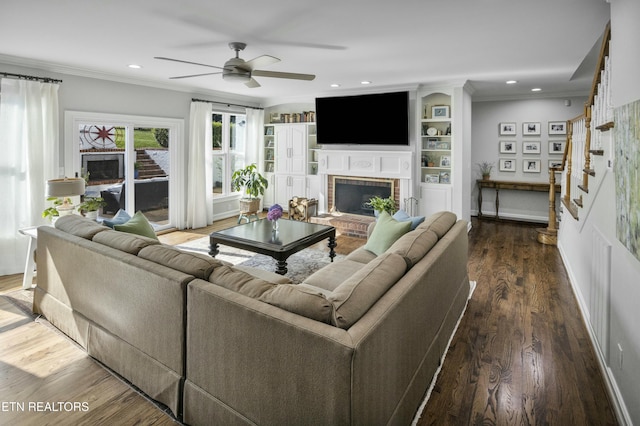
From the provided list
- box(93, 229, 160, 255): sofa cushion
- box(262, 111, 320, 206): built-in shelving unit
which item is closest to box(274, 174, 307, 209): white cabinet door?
box(262, 111, 320, 206): built-in shelving unit

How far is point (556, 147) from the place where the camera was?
23.3ft

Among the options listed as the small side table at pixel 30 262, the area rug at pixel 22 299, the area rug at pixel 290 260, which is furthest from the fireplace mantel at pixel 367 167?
the area rug at pixel 22 299

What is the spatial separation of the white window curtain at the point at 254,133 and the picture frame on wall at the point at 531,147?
5.28m

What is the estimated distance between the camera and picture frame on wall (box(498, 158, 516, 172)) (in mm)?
7525

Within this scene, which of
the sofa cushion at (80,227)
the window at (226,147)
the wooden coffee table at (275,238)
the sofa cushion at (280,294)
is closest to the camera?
the sofa cushion at (280,294)

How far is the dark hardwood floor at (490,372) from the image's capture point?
2096 millimetres

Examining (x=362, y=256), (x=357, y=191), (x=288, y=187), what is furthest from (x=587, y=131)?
(x=288, y=187)

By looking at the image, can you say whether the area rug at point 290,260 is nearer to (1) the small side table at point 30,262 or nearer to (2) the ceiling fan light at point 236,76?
(1) the small side table at point 30,262

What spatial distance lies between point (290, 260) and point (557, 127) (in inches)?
221

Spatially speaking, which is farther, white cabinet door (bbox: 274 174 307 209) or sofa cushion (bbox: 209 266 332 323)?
white cabinet door (bbox: 274 174 307 209)

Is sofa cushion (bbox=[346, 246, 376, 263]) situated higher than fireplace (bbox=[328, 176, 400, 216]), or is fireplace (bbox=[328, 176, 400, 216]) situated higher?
fireplace (bbox=[328, 176, 400, 216])

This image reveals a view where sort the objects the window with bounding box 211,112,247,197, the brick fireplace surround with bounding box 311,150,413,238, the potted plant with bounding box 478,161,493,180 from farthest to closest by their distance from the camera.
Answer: the potted plant with bounding box 478,161,493,180 → the window with bounding box 211,112,247,197 → the brick fireplace surround with bounding box 311,150,413,238

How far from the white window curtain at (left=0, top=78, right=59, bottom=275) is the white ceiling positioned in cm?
37

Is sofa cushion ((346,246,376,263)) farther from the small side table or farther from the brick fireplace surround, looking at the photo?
the small side table
